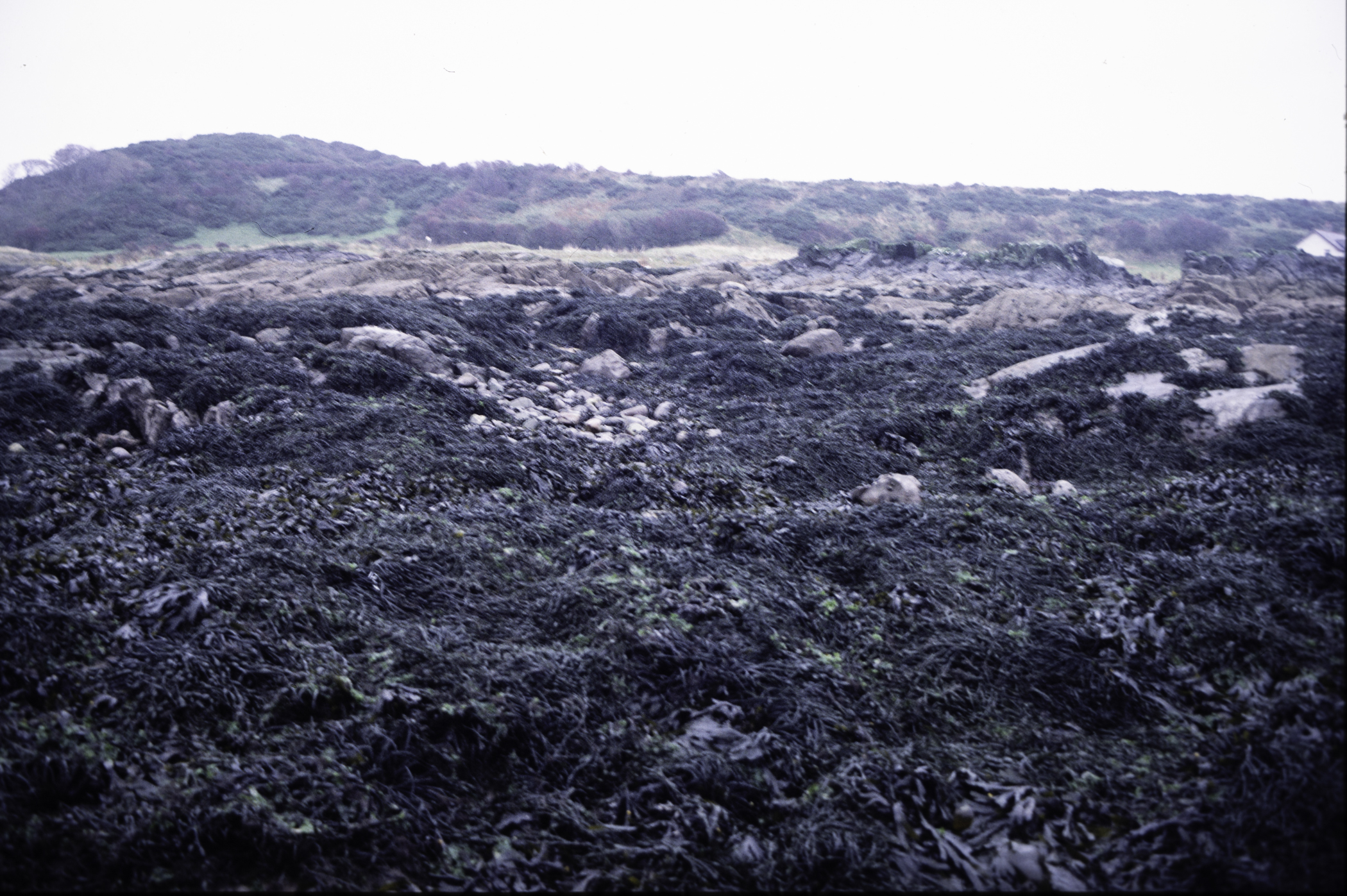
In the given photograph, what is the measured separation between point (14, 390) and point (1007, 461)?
993 centimetres

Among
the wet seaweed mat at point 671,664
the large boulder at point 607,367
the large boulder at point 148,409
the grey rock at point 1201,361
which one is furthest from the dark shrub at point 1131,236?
the large boulder at point 148,409

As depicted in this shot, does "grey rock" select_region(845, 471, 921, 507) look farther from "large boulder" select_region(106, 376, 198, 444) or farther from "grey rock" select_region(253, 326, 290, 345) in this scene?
"grey rock" select_region(253, 326, 290, 345)

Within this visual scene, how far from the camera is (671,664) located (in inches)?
135

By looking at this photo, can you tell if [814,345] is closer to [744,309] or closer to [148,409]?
[744,309]

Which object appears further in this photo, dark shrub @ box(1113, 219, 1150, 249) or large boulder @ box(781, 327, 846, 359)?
dark shrub @ box(1113, 219, 1150, 249)

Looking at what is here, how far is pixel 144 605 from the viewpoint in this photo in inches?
142

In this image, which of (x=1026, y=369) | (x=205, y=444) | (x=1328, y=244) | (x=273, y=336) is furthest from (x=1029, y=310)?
(x=205, y=444)

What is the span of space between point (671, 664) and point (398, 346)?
7.26m

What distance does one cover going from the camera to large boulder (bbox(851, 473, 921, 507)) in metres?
5.45

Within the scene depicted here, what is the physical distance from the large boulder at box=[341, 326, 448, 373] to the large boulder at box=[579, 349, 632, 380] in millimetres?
2268

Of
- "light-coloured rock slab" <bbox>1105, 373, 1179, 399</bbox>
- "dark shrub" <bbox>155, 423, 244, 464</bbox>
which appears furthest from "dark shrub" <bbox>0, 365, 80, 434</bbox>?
"light-coloured rock slab" <bbox>1105, 373, 1179, 399</bbox>

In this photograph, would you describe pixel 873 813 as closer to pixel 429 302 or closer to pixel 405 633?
pixel 405 633

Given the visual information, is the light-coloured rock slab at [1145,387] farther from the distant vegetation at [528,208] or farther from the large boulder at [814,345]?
the distant vegetation at [528,208]

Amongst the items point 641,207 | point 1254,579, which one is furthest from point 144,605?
point 641,207
